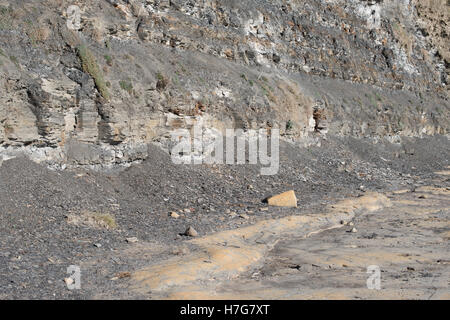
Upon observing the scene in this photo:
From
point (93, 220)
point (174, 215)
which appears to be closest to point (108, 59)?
point (174, 215)

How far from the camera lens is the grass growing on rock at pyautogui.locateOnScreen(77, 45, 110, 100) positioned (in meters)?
15.7

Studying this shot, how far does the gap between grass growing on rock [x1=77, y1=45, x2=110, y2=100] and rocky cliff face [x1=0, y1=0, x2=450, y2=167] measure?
39 mm

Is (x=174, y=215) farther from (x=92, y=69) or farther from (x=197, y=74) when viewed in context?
(x=197, y=74)

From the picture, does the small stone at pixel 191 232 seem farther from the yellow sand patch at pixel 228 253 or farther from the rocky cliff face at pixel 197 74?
the rocky cliff face at pixel 197 74

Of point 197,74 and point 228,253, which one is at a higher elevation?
point 197,74

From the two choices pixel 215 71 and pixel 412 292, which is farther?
pixel 215 71

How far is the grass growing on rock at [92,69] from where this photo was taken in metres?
15.7

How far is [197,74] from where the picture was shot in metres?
20.6

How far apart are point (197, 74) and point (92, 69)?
18.9 ft

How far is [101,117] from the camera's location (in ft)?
51.7

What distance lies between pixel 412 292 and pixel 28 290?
710 centimetres

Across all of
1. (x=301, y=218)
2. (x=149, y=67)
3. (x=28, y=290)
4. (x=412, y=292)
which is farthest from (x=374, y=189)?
(x=28, y=290)

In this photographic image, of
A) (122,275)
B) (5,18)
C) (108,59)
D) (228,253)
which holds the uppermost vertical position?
(5,18)
